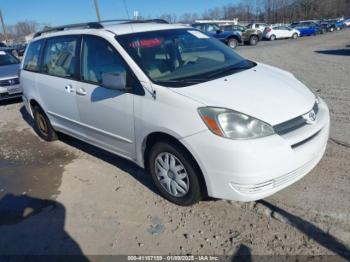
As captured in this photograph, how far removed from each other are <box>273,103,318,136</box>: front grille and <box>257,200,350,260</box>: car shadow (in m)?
0.81

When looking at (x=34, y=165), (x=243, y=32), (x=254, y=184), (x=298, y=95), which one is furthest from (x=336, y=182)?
(x=243, y=32)

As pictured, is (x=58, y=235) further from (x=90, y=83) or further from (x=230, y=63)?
(x=230, y=63)

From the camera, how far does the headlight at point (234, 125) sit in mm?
2834

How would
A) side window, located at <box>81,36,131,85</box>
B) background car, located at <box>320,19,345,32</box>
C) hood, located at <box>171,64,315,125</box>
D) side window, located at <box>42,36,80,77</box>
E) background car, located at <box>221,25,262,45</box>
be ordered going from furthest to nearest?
background car, located at <box>320,19,345,32</box> → background car, located at <box>221,25,262,45</box> → side window, located at <box>42,36,80,77</box> → side window, located at <box>81,36,131,85</box> → hood, located at <box>171,64,315,125</box>

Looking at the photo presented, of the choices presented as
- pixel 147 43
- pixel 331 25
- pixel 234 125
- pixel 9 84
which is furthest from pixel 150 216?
pixel 331 25

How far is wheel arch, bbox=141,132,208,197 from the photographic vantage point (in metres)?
3.08

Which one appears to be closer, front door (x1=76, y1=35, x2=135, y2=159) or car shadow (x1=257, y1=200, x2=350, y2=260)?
car shadow (x1=257, y1=200, x2=350, y2=260)

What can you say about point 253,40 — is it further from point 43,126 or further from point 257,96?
point 257,96

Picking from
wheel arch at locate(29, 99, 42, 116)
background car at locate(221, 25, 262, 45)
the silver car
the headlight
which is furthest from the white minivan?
background car at locate(221, 25, 262, 45)

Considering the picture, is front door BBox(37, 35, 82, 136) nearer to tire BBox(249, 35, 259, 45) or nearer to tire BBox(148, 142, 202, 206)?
tire BBox(148, 142, 202, 206)

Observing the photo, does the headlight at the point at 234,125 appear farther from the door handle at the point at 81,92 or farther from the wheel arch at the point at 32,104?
the wheel arch at the point at 32,104

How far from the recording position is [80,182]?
427 cm

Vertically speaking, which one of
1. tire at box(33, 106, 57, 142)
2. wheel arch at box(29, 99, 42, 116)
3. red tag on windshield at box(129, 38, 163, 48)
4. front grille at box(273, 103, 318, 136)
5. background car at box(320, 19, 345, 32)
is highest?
background car at box(320, 19, 345, 32)

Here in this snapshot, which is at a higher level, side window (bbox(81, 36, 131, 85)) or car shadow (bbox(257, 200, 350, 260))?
Answer: side window (bbox(81, 36, 131, 85))
